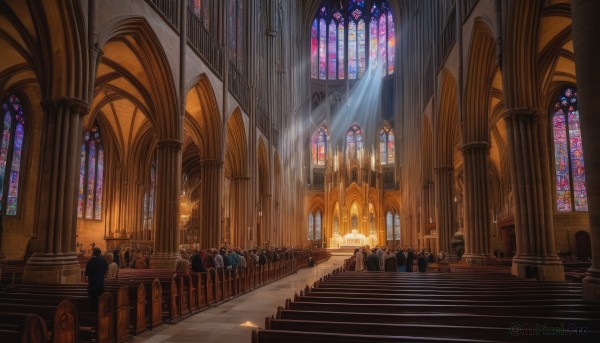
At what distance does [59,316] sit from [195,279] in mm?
5211

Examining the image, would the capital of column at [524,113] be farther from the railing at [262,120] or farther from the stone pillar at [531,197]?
the railing at [262,120]

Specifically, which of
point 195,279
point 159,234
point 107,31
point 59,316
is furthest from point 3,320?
point 159,234

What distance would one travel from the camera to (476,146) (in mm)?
17609

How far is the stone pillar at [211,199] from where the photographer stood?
21.0 meters

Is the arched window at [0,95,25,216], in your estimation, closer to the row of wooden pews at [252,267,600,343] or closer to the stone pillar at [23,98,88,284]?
the stone pillar at [23,98,88,284]

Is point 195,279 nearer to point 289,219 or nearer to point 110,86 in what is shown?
point 110,86

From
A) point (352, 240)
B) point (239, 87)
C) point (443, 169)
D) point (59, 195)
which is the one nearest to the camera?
point (59, 195)

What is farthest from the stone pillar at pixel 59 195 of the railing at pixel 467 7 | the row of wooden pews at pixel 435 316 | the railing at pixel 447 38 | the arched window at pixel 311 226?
the arched window at pixel 311 226

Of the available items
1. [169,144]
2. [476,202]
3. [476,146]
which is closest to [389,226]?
[476,202]

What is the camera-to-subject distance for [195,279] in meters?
10.4

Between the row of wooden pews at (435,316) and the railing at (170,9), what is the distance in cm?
1175

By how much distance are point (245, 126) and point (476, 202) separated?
524 inches

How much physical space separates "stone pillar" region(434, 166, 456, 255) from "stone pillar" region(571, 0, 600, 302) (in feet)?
50.8

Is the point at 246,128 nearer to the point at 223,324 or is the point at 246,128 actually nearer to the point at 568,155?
the point at 568,155
